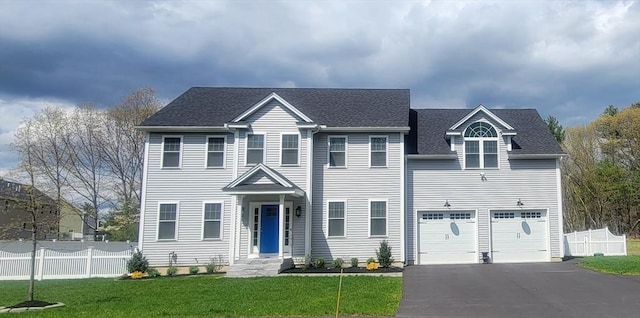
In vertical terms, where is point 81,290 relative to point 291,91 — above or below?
below

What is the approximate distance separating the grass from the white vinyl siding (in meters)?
5.35

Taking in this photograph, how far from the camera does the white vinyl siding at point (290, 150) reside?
20062mm

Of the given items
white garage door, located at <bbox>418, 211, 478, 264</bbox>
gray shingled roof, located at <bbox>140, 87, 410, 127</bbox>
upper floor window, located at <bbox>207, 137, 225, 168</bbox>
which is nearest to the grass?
upper floor window, located at <bbox>207, 137, 225, 168</bbox>

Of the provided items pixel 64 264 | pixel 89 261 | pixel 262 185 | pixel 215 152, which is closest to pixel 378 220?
pixel 262 185

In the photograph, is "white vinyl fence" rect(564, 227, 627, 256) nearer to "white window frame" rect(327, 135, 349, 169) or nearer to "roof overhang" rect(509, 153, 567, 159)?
"roof overhang" rect(509, 153, 567, 159)

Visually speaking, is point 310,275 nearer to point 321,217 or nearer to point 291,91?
point 321,217

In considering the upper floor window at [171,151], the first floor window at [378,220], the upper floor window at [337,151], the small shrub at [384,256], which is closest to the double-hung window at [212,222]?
the upper floor window at [171,151]

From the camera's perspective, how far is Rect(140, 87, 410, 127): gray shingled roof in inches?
812

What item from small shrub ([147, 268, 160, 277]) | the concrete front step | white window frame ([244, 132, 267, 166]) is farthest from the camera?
white window frame ([244, 132, 267, 166])

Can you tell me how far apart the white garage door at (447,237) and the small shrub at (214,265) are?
8164 millimetres

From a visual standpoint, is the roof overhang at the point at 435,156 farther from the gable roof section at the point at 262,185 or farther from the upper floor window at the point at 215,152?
the upper floor window at the point at 215,152

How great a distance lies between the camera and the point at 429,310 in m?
10.7

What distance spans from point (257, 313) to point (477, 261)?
12.6 metres

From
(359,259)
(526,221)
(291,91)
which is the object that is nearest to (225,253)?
(359,259)
